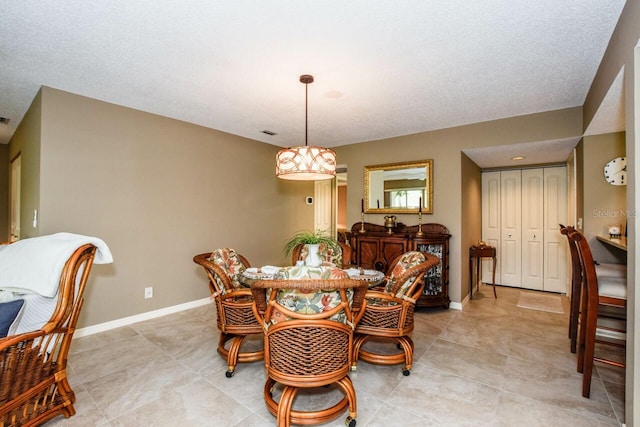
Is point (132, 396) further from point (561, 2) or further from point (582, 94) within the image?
point (582, 94)

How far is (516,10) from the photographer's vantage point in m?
1.72

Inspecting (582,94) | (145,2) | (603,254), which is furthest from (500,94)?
(145,2)

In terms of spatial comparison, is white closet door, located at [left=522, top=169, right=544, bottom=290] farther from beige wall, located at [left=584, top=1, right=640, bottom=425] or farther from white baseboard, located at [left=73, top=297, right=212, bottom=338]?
white baseboard, located at [left=73, top=297, right=212, bottom=338]

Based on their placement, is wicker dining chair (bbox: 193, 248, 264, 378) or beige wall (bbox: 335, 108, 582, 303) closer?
wicker dining chair (bbox: 193, 248, 264, 378)

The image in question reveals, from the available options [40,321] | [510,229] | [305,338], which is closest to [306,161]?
[305,338]

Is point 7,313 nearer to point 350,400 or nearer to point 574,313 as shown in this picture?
point 350,400

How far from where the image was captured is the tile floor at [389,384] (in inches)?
70.7

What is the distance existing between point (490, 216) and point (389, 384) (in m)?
4.03

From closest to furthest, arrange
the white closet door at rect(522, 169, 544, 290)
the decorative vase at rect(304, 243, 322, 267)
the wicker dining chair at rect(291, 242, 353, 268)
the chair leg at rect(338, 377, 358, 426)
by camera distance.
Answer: the chair leg at rect(338, 377, 358, 426) < the decorative vase at rect(304, 243, 322, 267) < the wicker dining chair at rect(291, 242, 353, 268) < the white closet door at rect(522, 169, 544, 290)

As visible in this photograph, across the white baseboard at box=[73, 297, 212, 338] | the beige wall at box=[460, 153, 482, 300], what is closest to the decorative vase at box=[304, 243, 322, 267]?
the white baseboard at box=[73, 297, 212, 338]

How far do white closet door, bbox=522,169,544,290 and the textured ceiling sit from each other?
6.31ft

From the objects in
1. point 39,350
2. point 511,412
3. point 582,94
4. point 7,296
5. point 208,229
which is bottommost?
point 511,412

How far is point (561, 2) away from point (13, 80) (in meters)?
4.15

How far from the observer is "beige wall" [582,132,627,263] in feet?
9.39
